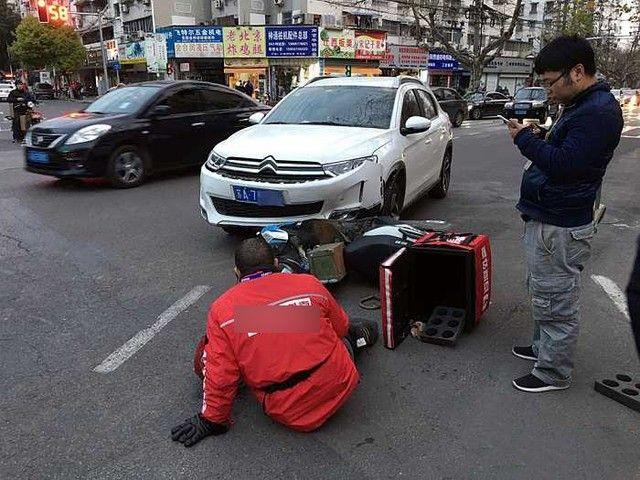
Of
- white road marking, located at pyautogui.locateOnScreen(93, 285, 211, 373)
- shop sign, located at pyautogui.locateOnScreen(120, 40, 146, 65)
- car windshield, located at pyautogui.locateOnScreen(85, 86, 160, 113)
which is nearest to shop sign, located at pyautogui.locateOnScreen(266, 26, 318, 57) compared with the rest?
shop sign, located at pyautogui.locateOnScreen(120, 40, 146, 65)

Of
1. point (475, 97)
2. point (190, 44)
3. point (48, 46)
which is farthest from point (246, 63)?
point (48, 46)

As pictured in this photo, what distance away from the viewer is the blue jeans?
110 inches

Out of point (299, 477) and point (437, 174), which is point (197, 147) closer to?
point (437, 174)

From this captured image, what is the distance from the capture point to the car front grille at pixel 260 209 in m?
4.96

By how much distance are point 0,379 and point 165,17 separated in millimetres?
47192

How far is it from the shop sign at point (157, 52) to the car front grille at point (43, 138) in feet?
107

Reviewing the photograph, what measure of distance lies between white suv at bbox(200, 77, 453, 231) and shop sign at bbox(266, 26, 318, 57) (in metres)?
34.0

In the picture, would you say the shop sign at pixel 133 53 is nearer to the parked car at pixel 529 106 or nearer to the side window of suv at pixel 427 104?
the parked car at pixel 529 106

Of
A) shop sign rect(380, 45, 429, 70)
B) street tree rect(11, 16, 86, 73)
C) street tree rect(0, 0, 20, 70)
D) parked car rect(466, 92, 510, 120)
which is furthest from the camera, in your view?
street tree rect(0, 0, 20, 70)

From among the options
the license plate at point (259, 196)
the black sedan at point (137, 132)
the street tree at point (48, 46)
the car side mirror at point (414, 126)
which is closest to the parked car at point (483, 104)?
the black sedan at point (137, 132)

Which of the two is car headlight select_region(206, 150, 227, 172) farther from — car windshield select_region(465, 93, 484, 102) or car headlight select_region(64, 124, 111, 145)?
car windshield select_region(465, 93, 484, 102)

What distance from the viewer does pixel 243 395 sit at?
3.05 metres

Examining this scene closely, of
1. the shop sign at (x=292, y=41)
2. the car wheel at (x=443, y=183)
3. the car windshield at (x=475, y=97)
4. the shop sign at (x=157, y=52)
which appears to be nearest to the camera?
the car wheel at (x=443, y=183)

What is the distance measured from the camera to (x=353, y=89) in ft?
21.6
